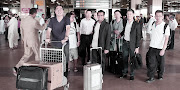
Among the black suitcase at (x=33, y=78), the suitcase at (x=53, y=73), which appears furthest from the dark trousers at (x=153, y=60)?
the black suitcase at (x=33, y=78)

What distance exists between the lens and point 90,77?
11.2 feet

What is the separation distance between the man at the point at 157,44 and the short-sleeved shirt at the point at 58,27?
185cm

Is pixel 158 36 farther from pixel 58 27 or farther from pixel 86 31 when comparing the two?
pixel 58 27

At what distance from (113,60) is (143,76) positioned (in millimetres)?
800

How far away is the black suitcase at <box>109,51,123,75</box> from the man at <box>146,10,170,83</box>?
68 centimetres

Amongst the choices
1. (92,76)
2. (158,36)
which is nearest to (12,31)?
(92,76)

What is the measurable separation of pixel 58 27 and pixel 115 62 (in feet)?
6.15

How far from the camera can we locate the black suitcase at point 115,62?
4803 millimetres

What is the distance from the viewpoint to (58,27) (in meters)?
3.66

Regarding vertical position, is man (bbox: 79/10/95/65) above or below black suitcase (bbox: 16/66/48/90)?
above

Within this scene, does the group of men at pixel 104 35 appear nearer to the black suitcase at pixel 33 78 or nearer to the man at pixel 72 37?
the man at pixel 72 37

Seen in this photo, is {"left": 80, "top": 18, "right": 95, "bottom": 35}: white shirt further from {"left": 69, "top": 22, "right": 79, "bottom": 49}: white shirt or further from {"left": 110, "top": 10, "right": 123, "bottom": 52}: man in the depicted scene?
{"left": 110, "top": 10, "right": 123, "bottom": 52}: man

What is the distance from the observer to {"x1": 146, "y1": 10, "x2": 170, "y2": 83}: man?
4136mm

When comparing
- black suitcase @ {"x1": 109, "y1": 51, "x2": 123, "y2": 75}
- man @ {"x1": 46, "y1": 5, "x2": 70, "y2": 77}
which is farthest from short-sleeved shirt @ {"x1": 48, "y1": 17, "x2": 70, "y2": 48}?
black suitcase @ {"x1": 109, "y1": 51, "x2": 123, "y2": 75}
